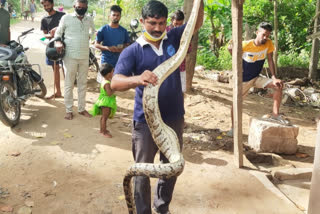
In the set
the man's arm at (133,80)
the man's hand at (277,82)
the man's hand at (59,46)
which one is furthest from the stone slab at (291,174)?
the man's hand at (59,46)

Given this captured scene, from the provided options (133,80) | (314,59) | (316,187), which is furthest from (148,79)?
(314,59)

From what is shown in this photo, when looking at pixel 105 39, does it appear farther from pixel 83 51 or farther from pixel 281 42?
pixel 281 42

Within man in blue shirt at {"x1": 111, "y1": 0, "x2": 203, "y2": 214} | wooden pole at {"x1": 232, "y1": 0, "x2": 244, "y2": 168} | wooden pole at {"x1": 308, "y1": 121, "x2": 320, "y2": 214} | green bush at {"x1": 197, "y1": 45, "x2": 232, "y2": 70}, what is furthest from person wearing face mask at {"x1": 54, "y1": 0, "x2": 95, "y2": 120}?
green bush at {"x1": 197, "y1": 45, "x2": 232, "y2": 70}

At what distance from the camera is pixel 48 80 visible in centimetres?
811

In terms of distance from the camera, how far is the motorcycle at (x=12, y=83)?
4.82 metres

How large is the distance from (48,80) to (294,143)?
6.05 metres

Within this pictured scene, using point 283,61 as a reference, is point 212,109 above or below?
below

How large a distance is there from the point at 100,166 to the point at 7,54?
2.59 metres

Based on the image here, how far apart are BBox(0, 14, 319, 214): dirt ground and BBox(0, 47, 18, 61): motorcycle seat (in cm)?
106

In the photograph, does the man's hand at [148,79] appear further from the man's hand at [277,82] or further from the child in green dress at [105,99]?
the man's hand at [277,82]

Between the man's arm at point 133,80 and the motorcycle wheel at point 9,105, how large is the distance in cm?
309

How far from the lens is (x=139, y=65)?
2.44 metres

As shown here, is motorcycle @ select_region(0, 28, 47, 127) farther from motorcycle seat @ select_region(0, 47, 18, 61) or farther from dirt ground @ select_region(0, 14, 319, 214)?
dirt ground @ select_region(0, 14, 319, 214)

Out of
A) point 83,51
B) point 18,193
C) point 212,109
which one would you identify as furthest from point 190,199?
point 212,109
